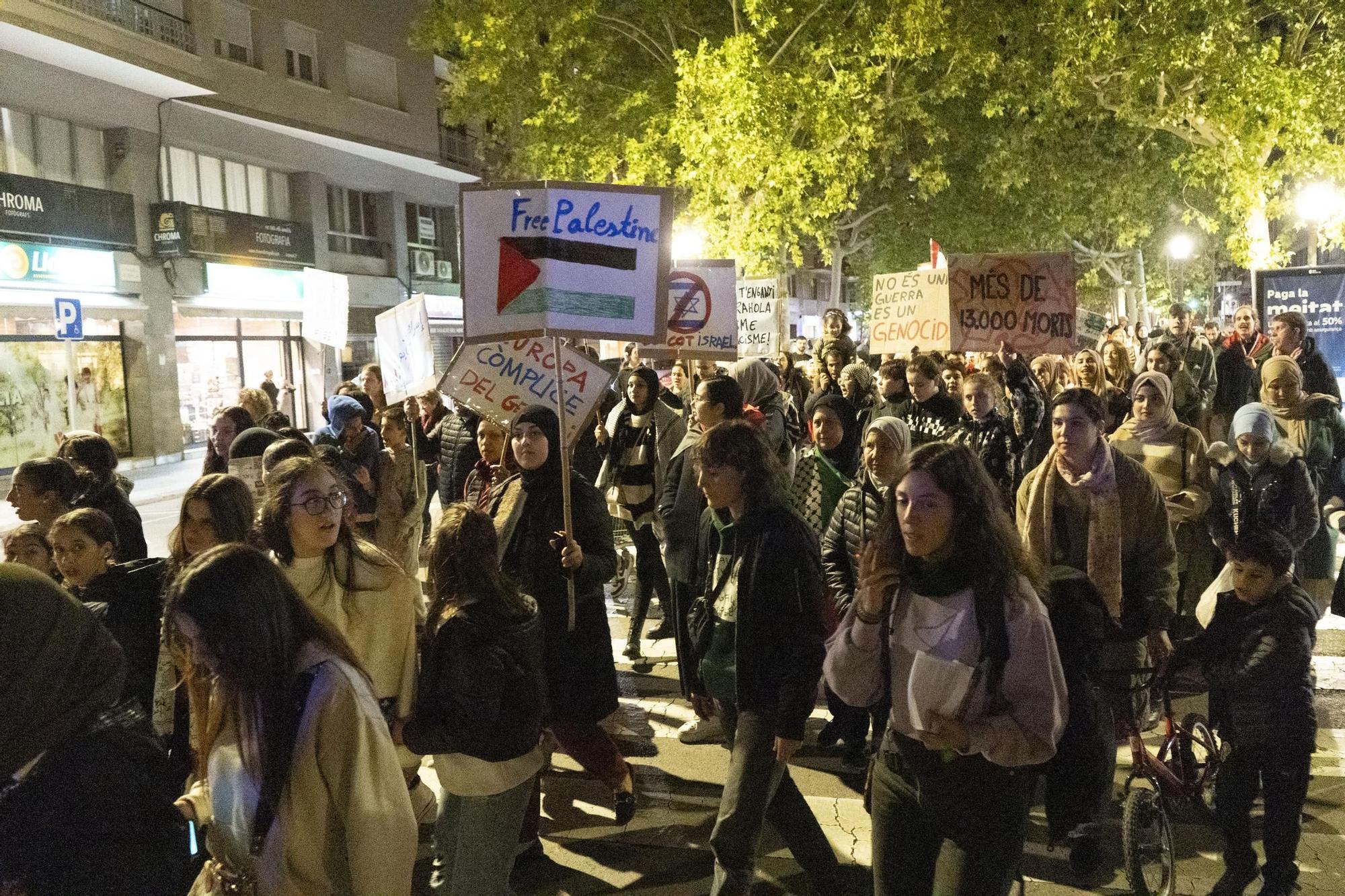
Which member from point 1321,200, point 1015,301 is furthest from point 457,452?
point 1321,200

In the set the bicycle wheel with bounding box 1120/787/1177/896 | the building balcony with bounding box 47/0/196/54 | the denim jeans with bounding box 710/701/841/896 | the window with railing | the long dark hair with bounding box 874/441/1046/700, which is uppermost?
the building balcony with bounding box 47/0/196/54

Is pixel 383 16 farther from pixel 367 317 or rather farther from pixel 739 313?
pixel 739 313

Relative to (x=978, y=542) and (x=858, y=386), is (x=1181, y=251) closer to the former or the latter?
(x=858, y=386)

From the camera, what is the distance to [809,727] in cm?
636

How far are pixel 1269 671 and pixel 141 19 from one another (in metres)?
22.0

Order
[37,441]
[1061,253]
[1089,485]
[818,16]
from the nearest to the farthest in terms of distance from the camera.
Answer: [1089,485] → [1061,253] → [37,441] → [818,16]

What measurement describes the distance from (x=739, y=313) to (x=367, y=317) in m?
18.3

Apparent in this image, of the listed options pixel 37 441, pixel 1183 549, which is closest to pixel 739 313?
pixel 1183 549

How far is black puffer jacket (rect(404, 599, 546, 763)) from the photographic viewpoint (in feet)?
11.2

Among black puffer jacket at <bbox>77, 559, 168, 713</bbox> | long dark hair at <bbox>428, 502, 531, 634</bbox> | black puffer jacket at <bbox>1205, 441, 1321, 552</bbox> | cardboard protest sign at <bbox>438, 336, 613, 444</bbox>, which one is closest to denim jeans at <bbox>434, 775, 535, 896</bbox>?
long dark hair at <bbox>428, 502, 531, 634</bbox>

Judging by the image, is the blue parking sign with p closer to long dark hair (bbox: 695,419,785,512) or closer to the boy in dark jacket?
long dark hair (bbox: 695,419,785,512)

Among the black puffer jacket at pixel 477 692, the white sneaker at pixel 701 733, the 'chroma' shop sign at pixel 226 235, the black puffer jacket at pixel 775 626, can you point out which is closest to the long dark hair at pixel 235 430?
the white sneaker at pixel 701 733

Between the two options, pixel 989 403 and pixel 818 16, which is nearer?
pixel 989 403

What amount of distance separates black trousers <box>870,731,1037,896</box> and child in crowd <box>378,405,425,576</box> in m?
4.84
